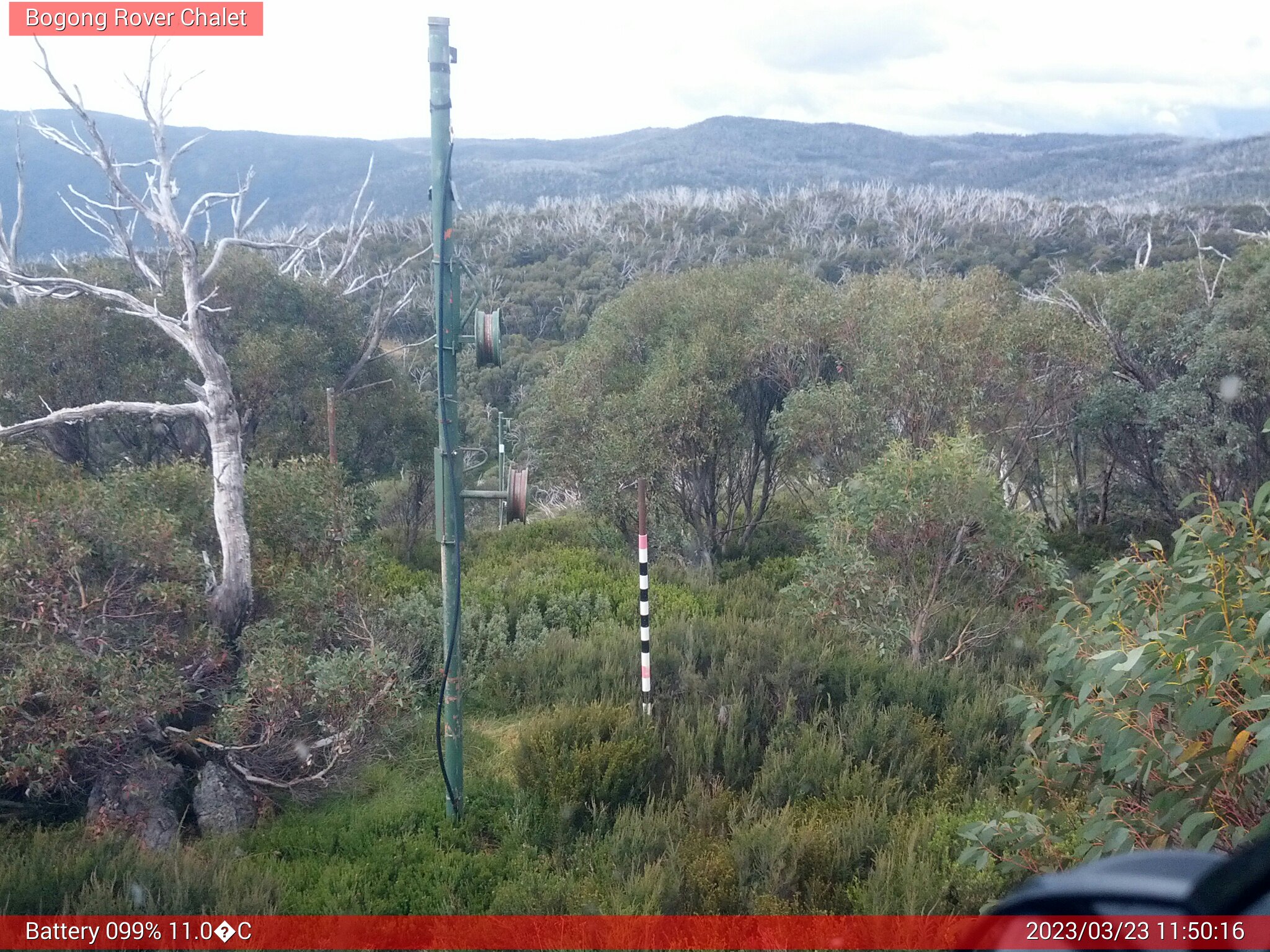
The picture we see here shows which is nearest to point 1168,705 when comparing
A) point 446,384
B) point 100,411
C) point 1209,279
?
point 446,384

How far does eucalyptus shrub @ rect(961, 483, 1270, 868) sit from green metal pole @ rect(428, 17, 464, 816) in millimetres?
3656

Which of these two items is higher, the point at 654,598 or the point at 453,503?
the point at 453,503

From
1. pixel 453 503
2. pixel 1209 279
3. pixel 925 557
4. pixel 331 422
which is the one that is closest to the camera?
pixel 453 503

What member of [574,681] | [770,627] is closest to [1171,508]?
[770,627]

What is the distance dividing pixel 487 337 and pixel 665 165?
10758cm

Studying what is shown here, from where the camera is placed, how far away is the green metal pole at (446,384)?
568 centimetres

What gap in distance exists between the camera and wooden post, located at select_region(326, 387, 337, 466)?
13352 millimetres

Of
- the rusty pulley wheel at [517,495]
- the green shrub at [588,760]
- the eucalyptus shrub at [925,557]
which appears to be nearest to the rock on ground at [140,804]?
the green shrub at [588,760]

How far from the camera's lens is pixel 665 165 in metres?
107

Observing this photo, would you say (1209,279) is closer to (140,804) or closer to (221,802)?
(221,802)

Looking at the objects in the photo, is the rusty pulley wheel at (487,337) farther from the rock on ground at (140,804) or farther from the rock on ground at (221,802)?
the rock on ground at (140,804)

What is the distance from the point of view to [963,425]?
10.1 m

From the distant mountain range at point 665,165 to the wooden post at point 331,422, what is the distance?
186 ft

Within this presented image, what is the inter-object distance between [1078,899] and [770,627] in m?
8.71
